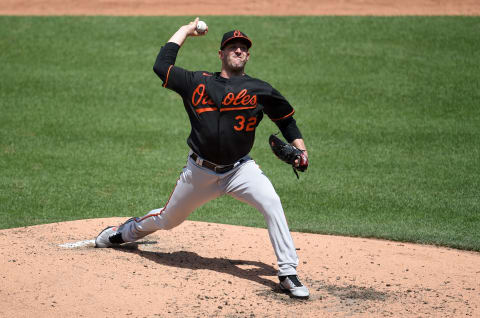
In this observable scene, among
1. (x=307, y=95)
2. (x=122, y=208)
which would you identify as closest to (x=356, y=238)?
(x=122, y=208)

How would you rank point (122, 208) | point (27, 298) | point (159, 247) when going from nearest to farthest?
1. point (27, 298)
2. point (159, 247)
3. point (122, 208)

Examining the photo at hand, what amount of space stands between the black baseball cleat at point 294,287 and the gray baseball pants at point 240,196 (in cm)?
4

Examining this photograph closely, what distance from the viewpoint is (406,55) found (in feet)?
43.5

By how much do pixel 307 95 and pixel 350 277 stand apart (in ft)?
22.0

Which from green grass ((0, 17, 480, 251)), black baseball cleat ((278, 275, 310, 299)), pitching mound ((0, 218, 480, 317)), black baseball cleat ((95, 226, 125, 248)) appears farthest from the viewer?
green grass ((0, 17, 480, 251))

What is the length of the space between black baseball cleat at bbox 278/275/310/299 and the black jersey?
985mm

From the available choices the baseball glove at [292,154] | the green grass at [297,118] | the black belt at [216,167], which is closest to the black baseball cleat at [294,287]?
the baseball glove at [292,154]

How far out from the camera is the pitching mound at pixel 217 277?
4719mm

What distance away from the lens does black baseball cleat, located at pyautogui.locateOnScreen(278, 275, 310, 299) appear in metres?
4.96

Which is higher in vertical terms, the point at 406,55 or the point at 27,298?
the point at 406,55

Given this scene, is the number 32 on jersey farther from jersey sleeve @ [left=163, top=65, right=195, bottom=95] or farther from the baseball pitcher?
jersey sleeve @ [left=163, top=65, right=195, bottom=95]

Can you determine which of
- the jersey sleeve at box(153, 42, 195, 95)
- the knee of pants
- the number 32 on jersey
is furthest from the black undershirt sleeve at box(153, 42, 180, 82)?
the knee of pants

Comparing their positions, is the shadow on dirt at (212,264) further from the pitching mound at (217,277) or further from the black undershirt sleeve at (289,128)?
the black undershirt sleeve at (289,128)

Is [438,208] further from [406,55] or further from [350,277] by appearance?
[406,55]
